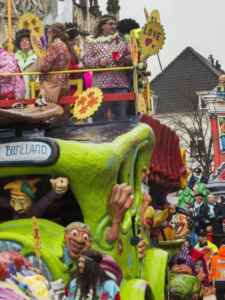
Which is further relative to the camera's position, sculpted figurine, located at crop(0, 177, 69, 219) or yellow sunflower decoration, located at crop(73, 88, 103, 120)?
yellow sunflower decoration, located at crop(73, 88, 103, 120)

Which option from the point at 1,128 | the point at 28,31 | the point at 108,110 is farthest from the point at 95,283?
the point at 28,31

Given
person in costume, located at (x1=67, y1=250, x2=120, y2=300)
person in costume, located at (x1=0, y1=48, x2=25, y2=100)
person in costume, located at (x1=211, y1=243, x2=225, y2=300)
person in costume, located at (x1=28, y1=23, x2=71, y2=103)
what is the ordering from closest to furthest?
1. person in costume, located at (x1=67, y1=250, x2=120, y2=300)
2. person in costume, located at (x1=28, y1=23, x2=71, y2=103)
3. person in costume, located at (x1=0, y1=48, x2=25, y2=100)
4. person in costume, located at (x1=211, y1=243, x2=225, y2=300)

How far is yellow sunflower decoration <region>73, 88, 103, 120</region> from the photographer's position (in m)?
8.86

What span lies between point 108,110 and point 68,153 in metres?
1.29

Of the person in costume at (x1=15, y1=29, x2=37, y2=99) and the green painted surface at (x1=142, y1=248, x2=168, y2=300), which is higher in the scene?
the person in costume at (x1=15, y1=29, x2=37, y2=99)

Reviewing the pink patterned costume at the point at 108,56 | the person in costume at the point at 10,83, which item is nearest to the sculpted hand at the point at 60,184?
the pink patterned costume at the point at 108,56

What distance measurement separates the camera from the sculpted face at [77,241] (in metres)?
7.53

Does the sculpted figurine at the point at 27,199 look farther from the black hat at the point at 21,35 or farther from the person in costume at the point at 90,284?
the black hat at the point at 21,35

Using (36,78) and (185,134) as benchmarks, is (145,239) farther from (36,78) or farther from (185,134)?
(185,134)

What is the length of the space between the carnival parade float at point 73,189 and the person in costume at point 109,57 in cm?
19

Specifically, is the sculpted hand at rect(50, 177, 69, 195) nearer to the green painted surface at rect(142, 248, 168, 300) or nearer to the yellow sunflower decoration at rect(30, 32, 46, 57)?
the green painted surface at rect(142, 248, 168, 300)

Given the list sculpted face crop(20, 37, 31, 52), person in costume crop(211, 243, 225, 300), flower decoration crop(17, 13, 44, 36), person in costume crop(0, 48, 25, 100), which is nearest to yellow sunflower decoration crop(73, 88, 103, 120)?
person in costume crop(0, 48, 25, 100)

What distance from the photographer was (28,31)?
36.2ft

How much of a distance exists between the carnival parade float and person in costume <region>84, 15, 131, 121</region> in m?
0.19
